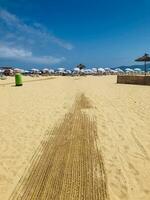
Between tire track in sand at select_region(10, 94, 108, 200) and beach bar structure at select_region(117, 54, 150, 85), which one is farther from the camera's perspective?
beach bar structure at select_region(117, 54, 150, 85)

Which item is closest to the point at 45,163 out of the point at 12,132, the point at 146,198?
the point at 146,198

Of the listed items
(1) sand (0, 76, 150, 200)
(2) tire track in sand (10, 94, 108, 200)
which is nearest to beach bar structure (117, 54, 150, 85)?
(1) sand (0, 76, 150, 200)

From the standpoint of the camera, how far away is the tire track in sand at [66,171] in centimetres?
380

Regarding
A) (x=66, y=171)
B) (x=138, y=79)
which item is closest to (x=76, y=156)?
(x=66, y=171)

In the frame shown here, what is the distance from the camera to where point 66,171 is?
453 centimetres

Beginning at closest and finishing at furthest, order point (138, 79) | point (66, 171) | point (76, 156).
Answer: point (66, 171) → point (76, 156) → point (138, 79)

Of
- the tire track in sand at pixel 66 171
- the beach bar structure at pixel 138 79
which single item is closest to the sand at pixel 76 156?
the tire track in sand at pixel 66 171

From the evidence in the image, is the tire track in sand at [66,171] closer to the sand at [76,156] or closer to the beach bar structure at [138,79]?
the sand at [76,156]

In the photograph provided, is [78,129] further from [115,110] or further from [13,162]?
[115,110]

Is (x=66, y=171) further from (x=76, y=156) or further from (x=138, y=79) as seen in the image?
(x=138, y=79)

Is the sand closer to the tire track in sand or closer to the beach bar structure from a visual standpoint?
the tire track in sand

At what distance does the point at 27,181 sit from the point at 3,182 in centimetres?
44

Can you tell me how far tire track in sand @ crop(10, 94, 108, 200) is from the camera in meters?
3.80

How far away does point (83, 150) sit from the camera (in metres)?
5.54
